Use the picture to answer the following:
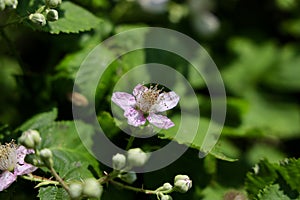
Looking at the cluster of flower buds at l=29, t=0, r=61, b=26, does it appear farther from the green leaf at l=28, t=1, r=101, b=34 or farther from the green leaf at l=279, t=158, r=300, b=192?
the green leaf at l=279, t=158, r=300, b=192

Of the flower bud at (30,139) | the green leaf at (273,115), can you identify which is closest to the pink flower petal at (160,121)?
the flower bud at (30,139)

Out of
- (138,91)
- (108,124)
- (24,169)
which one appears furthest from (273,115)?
(24,169)

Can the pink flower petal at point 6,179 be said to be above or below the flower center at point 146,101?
below

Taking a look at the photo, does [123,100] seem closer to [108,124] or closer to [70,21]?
[108,124]

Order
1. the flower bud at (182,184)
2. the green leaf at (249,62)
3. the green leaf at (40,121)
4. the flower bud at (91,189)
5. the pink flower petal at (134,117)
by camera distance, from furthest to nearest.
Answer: the green leaf at (249,62) < the green leaf at (40,121) < the pink flower petal at (134,117) < the flower bud at (182,184) < the flower bud at (91,189)

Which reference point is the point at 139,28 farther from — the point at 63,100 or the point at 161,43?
the point at 63,100

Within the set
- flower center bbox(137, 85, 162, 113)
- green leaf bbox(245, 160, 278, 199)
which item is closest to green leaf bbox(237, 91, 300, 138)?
green leaf bbox(245, 160, 278, 199)

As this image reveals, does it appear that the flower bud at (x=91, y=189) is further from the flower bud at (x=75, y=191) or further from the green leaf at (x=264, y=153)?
the green leaf at (x=264, y=153)
